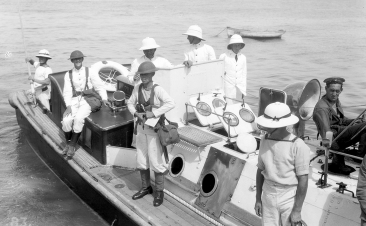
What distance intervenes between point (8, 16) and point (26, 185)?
3710 centimetres

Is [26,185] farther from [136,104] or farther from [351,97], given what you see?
[351,97]

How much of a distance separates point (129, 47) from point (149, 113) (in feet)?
77.8

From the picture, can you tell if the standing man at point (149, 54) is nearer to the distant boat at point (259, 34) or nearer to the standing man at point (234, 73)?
the standing man at point (234, 73)

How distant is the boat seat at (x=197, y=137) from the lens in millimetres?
6027

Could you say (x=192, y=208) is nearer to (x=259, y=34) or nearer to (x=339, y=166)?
(x=339, y=166)

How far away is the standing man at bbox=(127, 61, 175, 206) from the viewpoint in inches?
218

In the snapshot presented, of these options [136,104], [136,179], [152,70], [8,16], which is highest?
[152,70]

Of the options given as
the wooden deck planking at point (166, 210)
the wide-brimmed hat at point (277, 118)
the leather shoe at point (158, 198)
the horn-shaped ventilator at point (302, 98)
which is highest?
the wide-brimmed hat at point (277, 118)

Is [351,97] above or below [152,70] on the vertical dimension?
→ below

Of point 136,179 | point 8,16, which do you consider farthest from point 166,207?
point 8,16

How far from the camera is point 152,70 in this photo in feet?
18.0

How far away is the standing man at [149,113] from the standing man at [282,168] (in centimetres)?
184

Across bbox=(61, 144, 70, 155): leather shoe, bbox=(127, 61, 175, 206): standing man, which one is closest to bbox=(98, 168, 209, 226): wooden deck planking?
bbox=(127, 61, 175, 206): standing man

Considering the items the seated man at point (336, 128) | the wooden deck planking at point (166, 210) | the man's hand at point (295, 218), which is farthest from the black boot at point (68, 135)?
the man's hand at point (295, 218)
